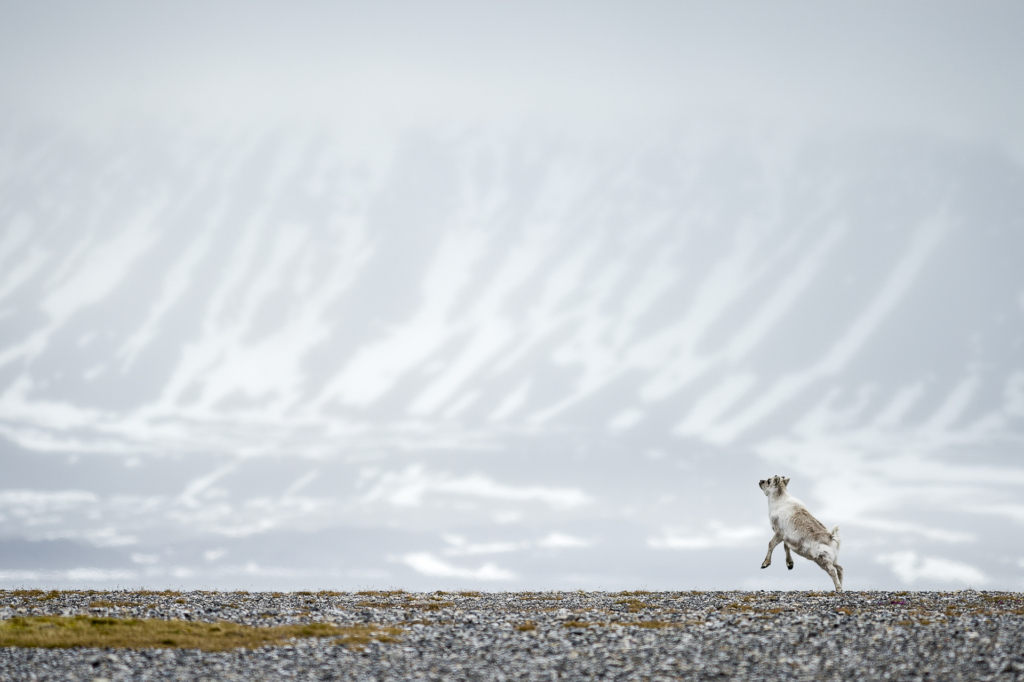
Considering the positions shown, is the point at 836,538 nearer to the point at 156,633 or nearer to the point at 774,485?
the point at 774,485

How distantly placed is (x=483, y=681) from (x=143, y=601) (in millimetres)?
22837

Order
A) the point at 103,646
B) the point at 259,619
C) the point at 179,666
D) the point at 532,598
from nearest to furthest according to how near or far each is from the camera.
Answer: the point at 179,666 → the point at 103,646 → the point at 259,619 → the point at 532,598

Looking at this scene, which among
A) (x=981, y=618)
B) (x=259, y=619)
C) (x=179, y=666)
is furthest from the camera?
(x=259, y=619)

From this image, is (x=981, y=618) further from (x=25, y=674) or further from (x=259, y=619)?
(x=25, y=674)

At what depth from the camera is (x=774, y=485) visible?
46406 mm

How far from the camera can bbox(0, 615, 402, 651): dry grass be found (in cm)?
2789

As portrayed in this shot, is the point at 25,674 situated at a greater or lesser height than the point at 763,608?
lesser

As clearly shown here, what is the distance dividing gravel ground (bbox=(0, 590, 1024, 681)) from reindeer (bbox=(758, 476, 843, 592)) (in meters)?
3.53

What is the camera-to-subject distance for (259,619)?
32594mm

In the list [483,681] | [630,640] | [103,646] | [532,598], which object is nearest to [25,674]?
[103,646]

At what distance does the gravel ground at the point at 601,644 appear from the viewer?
955 inches

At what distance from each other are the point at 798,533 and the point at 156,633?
32057mm

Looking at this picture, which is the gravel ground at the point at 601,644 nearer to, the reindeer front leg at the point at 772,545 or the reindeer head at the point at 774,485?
the reindeer front leg at the point at 772,545

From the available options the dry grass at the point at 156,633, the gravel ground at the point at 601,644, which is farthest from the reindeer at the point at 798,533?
the dry grass at the point at 156,633
